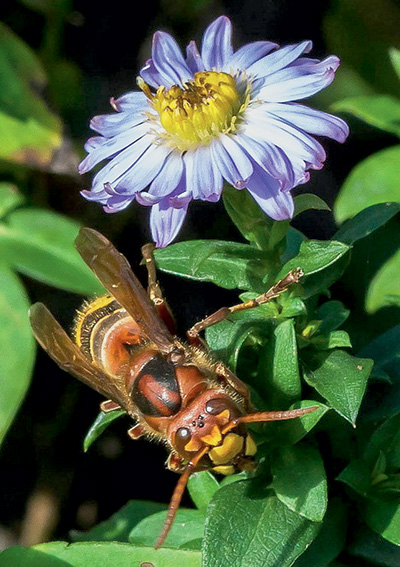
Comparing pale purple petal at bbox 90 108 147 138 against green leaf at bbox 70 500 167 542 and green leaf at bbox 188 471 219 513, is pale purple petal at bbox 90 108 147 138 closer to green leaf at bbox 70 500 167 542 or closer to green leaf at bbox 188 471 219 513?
green leaf at bbox 188 471 219 513

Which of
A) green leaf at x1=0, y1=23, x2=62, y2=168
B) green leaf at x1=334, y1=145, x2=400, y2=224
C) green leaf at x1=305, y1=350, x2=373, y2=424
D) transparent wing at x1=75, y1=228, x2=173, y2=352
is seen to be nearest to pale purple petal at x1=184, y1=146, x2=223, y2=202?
transparent wing at x1=75, y1=228, x2=173, y2=352

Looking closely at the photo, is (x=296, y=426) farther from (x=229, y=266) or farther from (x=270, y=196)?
(x=270, y=196)

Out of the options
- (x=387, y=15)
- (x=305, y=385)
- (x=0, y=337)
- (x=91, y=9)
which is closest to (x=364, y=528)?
(x=305, y=385)

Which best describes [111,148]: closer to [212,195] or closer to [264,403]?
[212,195]

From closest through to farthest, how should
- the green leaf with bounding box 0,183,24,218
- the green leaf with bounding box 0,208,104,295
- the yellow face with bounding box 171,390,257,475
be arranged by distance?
the yellow face with bounding box 171,390,257,475, the green leaf with bounding box 0,208,104,295, the green leaf with bounding box 0,183,24,218

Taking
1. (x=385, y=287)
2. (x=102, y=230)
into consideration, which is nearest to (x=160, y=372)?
(x=385, y=287)

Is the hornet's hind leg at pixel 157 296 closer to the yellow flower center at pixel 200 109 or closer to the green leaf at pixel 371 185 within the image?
the yellow flower center at pixel 200 109

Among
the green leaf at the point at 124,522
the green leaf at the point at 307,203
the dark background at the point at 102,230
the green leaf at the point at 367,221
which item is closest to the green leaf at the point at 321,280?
the green leaf at the point at 367,221
